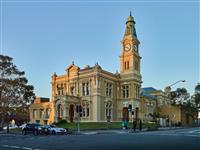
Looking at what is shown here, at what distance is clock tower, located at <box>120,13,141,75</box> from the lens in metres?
66.4

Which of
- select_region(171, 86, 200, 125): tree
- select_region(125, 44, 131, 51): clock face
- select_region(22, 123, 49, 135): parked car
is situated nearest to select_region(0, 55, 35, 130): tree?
select_region(22, 123, 49, 135): parked car

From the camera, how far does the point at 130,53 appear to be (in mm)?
66750

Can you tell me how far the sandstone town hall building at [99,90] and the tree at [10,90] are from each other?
7.10m

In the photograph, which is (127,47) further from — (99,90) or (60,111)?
(60,111)

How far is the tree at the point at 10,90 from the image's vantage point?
2109 inches

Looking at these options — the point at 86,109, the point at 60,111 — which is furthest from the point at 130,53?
the point at 60,111

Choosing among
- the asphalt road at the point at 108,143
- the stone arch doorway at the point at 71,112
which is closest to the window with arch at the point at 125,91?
the stone arch doorway at the point at 71,112

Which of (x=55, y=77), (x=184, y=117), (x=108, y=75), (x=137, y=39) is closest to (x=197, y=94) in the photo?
(x=184, y=117)

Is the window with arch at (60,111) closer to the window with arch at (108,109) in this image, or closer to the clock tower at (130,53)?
the window with arch at (108,109)

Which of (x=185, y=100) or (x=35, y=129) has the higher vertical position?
(x=185, y=100)

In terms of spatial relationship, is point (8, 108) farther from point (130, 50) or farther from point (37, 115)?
point (130, 50)

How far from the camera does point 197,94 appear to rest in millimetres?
87938

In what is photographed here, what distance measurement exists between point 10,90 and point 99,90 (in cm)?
1732

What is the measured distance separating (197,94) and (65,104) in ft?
151
